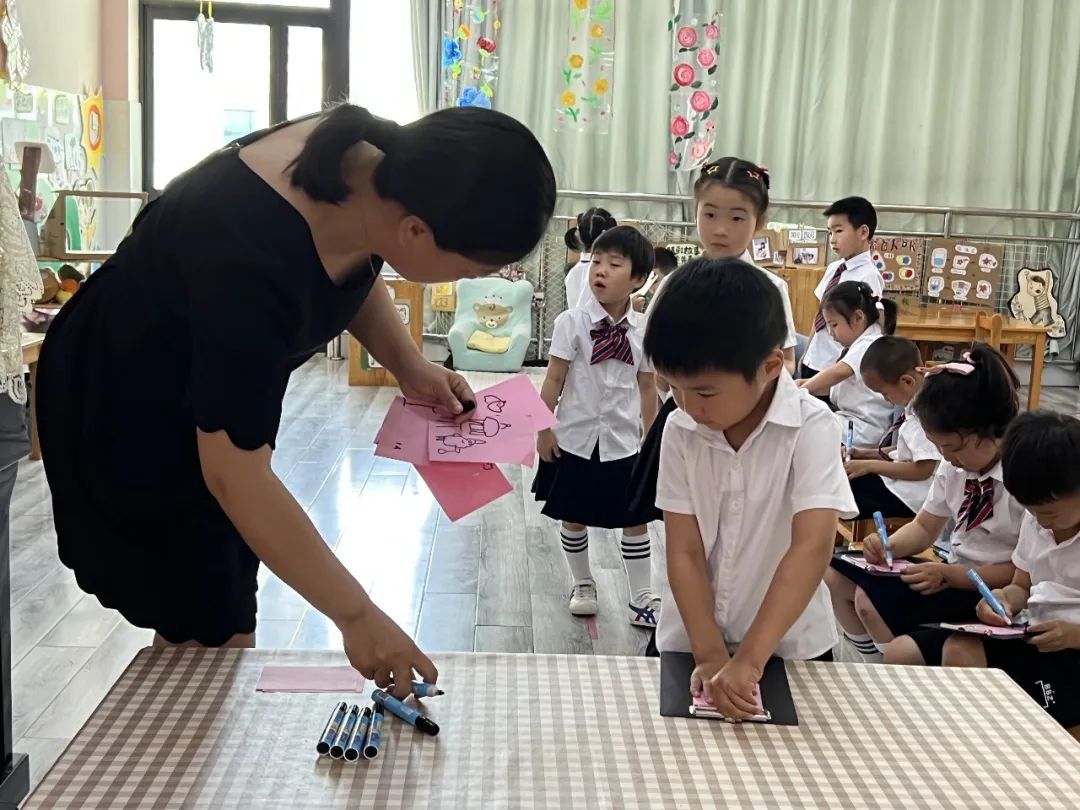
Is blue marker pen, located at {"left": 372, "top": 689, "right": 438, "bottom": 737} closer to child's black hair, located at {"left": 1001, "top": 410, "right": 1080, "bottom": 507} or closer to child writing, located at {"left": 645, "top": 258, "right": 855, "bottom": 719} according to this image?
child writing, located at {"left": 645, "top": 258, "right": 855, "bottom": 719}

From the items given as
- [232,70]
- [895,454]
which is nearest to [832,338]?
[895,454]

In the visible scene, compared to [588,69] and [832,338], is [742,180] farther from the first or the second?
[588,69]

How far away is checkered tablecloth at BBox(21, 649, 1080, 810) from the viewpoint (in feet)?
3.15

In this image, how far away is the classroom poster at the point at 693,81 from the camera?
22.3 feet

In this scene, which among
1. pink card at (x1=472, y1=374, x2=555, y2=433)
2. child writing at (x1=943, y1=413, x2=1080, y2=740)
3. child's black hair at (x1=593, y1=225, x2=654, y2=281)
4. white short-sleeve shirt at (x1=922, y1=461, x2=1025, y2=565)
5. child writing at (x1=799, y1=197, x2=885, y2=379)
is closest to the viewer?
pink card at (x1=472, y1=374, x2=555, y2=433)

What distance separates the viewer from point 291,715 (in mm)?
1083

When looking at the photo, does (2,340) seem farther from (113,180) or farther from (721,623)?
(113,180)

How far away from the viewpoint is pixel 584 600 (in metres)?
3.04

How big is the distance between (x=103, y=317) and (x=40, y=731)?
4.48ft

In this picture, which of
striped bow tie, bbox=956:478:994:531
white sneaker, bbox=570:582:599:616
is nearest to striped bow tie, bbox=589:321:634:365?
white sneaker, bbox=570:582:599:616

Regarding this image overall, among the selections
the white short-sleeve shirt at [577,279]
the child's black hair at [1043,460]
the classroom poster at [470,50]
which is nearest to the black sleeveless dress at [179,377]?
the child's black hair at [1043,460]

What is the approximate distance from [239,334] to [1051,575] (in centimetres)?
144

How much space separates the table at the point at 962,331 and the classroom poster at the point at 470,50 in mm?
2824

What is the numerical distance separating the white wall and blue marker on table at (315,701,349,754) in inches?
201
